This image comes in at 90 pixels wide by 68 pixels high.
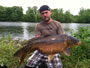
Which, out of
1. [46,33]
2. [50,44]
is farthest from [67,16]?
[50,44]

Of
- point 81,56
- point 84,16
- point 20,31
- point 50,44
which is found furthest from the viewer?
point 84,16

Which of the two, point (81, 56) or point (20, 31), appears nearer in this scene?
point (81, 56)

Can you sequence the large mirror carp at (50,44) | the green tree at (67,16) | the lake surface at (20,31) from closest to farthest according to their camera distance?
the large mirror carp at (50,44) → the lake surface at (20,31) → the green tree at (67,16)

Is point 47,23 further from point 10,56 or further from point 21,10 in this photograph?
point 21,10

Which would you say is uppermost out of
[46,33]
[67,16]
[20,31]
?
[46,33]

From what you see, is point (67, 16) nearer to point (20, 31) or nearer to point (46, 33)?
point (20, 31)

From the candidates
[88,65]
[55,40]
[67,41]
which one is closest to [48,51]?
[55,40]

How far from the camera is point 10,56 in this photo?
3.55 meters

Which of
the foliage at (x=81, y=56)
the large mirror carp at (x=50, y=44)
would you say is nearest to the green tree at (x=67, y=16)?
the foliage at (x=81, y=56)

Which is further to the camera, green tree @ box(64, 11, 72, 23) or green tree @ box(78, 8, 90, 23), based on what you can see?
green tree @ box(78, 8, 90, 23)

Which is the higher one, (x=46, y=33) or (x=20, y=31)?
(x=46, y=33)

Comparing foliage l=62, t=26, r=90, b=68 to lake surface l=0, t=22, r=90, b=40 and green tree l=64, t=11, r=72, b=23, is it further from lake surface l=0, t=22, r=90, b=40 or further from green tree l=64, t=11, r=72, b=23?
green tree l=64, t=11, r=72, b=23

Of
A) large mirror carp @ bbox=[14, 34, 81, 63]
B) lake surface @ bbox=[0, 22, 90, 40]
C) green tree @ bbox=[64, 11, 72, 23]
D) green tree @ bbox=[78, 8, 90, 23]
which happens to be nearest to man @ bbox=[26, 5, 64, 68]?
large mirror carp @ bbox=[14, 34, 81, 63]

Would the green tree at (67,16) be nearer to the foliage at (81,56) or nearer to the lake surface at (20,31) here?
the lake surface at (20,31)
